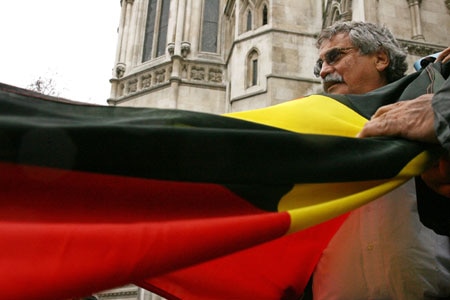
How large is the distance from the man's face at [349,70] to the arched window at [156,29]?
571 inches

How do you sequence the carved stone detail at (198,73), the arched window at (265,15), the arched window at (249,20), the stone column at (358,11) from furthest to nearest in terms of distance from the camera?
the carved stone detail at (198,73) < the arched window at (249,20) < the arched window at (265,15) < the stone column at (358,11)

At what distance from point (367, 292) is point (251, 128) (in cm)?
72

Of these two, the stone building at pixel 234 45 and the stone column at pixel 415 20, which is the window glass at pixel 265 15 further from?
the stone column at pixel 415 20

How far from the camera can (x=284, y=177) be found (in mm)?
1257

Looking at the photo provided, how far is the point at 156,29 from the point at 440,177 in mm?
16243

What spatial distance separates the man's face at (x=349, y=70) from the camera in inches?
86.2

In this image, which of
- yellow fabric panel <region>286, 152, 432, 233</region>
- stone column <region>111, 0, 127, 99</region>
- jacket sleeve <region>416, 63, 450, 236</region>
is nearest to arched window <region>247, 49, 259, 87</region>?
stone column <region>111, 0, 127, 99</region>

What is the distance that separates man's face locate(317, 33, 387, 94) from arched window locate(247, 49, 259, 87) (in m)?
9.66

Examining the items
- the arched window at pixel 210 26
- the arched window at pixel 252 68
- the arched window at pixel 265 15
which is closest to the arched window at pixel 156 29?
the arched window at pixel 210 26

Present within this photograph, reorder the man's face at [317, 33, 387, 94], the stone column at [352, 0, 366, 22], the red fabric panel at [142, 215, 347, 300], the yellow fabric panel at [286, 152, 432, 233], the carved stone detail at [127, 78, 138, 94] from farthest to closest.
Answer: the carved stone detail at [127, 78, 138, 94] < the stone column at [352, 0, 366, 22] < the man's face at [317, 33, 387, 94] < the red fabric panel at [142, 215, 347, 300] < the yellow fabric panel at [286, 152, 432, 233]

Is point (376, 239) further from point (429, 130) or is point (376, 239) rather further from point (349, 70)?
point (349, 70)

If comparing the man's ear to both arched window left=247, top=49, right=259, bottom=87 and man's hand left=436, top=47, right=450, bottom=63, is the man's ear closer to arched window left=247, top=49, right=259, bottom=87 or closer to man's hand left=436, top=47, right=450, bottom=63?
man's hand left=436, top=47, right=450, bottom=63

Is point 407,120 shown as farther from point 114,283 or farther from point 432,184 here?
point 114,283

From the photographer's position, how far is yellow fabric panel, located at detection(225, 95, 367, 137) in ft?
5.17
